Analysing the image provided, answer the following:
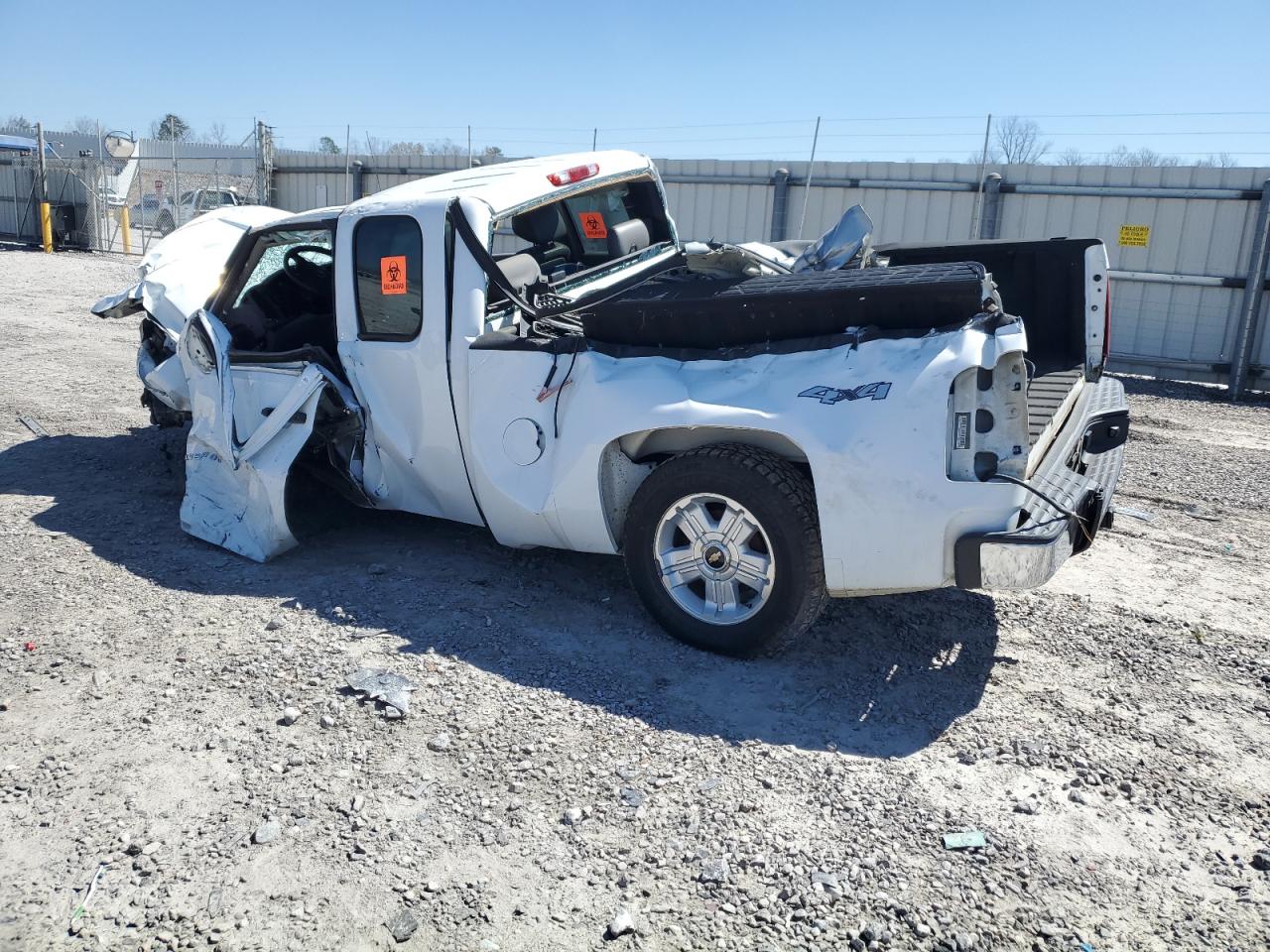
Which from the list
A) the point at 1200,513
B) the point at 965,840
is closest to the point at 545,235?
the point at 965,840

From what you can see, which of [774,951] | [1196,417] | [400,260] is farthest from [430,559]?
[1196,417]

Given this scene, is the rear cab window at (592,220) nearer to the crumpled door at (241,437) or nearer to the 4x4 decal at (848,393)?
the crumpled door at (241,437)

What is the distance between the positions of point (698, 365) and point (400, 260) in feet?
5.47

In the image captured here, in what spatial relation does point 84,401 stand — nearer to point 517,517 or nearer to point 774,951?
point 517,517

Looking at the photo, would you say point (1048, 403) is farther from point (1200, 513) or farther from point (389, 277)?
point (389, 277)

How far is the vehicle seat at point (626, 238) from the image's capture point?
574 centimetres

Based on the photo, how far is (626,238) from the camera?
5805mm

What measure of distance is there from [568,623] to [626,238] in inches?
93.1

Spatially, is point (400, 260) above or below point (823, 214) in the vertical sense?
below

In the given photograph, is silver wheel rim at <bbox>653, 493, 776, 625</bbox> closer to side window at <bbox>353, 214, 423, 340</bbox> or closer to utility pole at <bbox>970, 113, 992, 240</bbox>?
side window at <bbox>353, 214, 423, 340</bbox>

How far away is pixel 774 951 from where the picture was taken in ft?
8.69

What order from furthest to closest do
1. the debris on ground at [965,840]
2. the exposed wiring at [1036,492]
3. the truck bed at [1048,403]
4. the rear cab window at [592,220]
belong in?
the rear cab window at [592,220], the truck bed at [1048,403], the exposed wiring at [1036,492], the debris on ground at [965,840]

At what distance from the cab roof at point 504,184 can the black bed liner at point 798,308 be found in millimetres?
925

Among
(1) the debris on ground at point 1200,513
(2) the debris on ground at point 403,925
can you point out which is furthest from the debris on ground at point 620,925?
(1) the debris on ground at point 1200,513
